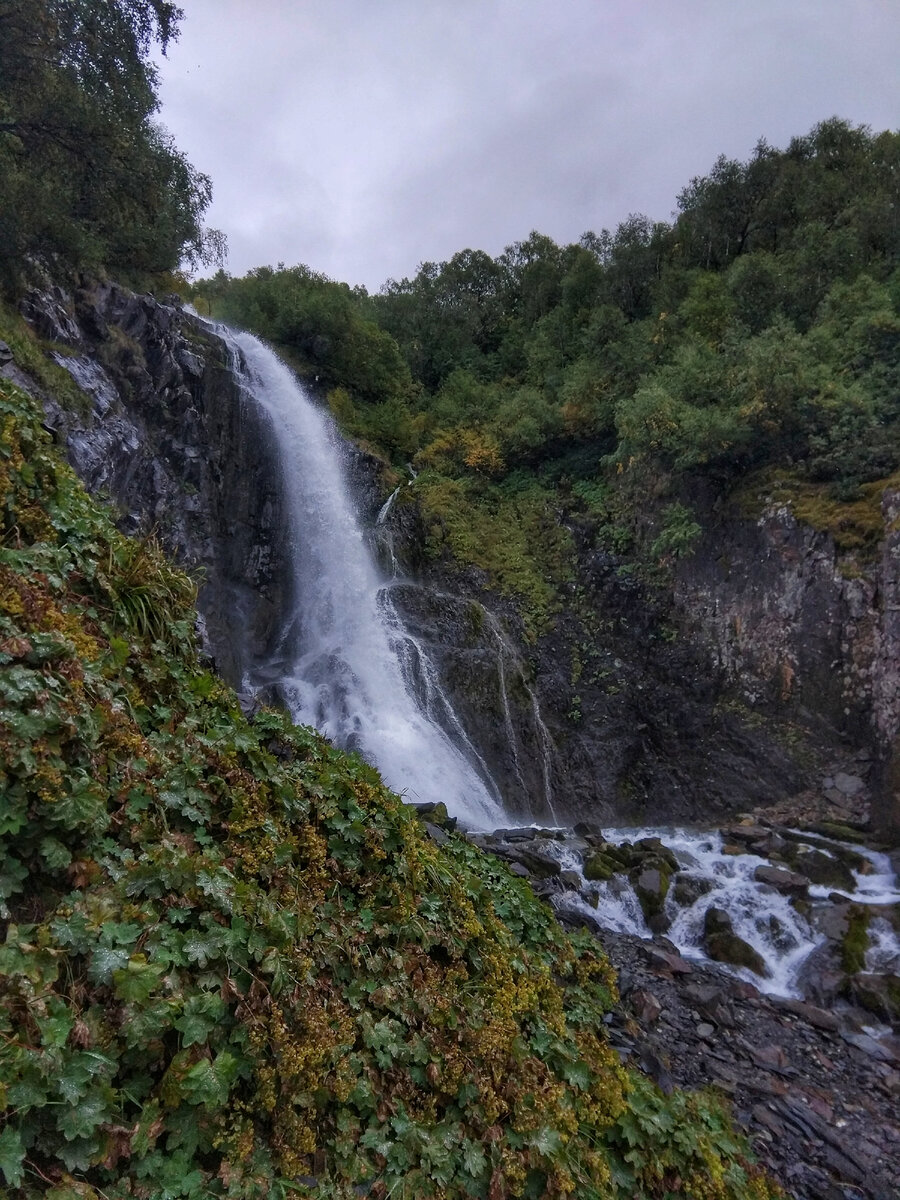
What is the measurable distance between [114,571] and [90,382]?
10.4 meters

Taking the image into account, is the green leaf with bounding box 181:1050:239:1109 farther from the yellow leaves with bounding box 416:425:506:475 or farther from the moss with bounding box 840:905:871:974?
the yellow leaves with bounding box 416:425:506:475

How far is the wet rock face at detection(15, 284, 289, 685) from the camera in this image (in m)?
11.9

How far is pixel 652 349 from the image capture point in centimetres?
1950

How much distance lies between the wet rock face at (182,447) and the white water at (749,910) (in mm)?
8454

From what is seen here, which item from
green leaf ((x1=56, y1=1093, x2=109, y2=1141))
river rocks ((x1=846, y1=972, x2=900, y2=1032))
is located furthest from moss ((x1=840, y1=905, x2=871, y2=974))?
green leaf ((x1=56, y1=1093, x2=109, y2=1141))

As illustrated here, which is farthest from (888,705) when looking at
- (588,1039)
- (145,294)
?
(145,294)

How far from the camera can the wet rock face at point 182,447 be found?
467 inches

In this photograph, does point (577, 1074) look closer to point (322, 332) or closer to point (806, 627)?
point (806, 627)

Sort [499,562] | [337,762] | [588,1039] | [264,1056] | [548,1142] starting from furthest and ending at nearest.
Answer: [499,562] → [337,762] → [588,1039] → [548,1142] → [264,1056]

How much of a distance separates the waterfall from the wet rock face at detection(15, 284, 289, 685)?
2.49ft

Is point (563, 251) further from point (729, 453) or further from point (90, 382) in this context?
point (90, 382)

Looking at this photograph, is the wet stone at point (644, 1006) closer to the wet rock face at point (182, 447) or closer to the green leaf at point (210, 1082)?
the green leaf at point (210, 1082)

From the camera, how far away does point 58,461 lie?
4.10 m

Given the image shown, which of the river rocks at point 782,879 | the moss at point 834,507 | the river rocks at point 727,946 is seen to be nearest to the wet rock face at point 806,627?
the moss at point 834,507
